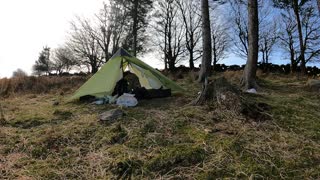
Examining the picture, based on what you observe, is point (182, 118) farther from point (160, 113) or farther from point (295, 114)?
point (295, 114)

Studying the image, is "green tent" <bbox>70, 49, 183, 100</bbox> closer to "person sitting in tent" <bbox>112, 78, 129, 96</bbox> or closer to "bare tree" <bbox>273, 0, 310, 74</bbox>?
"person sitting in tent" <bbox>112, 78, 129, 96</bbox>

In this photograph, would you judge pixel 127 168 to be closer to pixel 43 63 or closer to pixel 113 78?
pixel 113 78

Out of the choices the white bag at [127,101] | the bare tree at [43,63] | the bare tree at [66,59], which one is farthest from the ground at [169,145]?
the bare tree at [43,63]

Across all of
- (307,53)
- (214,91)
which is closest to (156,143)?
(214,91)

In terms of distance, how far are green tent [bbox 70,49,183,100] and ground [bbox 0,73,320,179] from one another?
6.02 ft

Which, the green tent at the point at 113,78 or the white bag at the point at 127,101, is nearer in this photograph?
the white bag at the point at 127,101

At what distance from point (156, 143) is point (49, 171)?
4.03 feet

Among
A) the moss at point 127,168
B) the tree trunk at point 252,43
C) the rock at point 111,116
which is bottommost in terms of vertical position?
the moss at point 127,168

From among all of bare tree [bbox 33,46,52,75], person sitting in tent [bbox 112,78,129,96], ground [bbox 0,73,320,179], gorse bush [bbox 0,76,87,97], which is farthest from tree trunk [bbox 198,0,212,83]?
bare tree [bbox 33,46,52,75]

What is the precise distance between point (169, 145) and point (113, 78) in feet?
12.3

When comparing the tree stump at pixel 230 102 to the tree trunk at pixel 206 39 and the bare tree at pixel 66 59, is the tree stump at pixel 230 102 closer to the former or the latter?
the tree trunk at pixel 206 39

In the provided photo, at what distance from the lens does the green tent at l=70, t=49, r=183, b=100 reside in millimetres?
6895

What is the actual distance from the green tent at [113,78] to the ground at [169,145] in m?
1.84

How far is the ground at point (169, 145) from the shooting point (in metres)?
2.99
